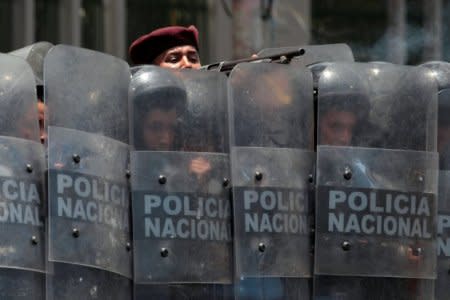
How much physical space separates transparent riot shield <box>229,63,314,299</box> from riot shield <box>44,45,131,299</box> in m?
0.35

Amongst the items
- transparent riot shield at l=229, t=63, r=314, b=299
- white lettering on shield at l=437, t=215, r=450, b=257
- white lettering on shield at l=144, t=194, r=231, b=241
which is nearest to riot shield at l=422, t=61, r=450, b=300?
white lettering on shield at l=437, t=215, r=450, b=257

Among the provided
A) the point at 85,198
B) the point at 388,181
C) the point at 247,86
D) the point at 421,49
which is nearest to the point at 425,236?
the point at 388,181

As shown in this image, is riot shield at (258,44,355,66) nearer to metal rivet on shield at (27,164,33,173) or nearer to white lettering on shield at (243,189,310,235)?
white lettering on shield at (243,189,310,235)

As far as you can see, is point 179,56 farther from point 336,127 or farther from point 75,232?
point 75,232

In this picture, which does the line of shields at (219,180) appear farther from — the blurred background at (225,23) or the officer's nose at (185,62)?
the blurred background at (225,23)

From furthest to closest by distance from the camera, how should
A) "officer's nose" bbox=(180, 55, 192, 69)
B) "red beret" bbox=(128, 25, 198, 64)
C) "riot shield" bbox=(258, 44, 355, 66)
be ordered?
"red beret" bbox=(128, 25, 198, 64) → "officer's nose" bbox=(180, 55, 192, 69) → "riot shield" bbox=(258, 44, 355, 66)

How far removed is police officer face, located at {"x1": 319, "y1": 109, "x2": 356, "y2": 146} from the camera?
205 inches

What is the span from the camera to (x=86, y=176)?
5.03m

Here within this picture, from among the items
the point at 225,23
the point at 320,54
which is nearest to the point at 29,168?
the point at 320,54

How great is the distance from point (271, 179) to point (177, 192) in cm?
29

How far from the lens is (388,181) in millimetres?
5230

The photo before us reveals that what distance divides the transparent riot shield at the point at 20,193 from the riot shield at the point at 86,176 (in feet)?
0.17

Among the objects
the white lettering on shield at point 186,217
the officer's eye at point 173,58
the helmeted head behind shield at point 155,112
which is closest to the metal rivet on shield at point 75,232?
the white lettering on shield at point 186,217

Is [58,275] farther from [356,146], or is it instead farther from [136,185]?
[356,146]
